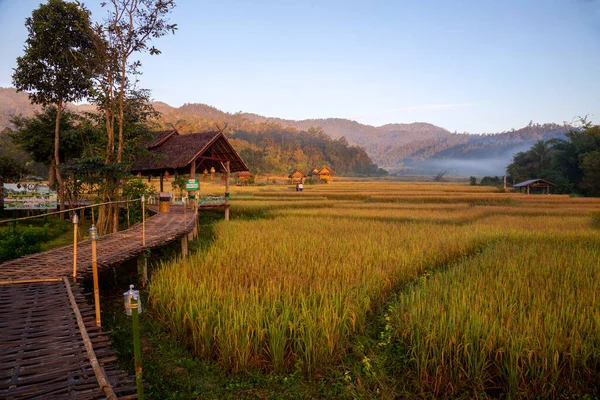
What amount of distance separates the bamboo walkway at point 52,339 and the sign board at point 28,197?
37.1ft

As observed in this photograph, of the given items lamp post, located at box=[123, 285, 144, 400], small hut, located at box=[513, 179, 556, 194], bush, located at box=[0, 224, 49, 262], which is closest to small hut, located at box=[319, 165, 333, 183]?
small hut, located at box=[513, 179, 556, 194]

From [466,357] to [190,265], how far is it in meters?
5.17

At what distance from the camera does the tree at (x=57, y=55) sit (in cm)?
1373

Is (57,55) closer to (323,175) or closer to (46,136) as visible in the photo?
(46,136)

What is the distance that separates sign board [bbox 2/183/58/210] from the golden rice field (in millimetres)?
10824

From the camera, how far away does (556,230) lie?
11367 mm

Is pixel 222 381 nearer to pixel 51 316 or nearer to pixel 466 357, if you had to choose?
pixel 51 316

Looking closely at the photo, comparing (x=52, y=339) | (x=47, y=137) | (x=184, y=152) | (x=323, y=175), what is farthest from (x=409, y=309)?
(x=323, y=175)

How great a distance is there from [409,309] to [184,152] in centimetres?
1244

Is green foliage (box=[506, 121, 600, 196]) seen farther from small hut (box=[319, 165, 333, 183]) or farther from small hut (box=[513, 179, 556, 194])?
small hut (box=[319, 165, 333, 183])

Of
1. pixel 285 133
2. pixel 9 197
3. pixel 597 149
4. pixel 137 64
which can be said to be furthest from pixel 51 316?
pixel 285 133

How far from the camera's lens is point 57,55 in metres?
14.6

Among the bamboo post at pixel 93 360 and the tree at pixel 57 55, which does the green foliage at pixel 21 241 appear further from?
the bamboo post at pixel 93 360

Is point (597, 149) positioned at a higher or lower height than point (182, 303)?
higher
